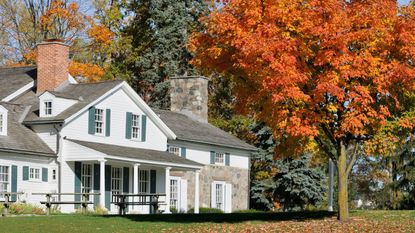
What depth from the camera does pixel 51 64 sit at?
1551 inches

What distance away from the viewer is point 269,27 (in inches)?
949

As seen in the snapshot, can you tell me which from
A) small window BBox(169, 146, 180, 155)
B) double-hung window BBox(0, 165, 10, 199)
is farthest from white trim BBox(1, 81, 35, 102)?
small window BBox(169, 146, 180, 155)

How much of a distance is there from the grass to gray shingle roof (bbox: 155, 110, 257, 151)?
14414 mm

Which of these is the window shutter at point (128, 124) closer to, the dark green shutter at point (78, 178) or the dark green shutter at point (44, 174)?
the dark green shutter at point (78, 178)

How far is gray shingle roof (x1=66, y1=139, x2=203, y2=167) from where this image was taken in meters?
36.4

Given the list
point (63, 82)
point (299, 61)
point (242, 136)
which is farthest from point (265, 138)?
point (299, 61)

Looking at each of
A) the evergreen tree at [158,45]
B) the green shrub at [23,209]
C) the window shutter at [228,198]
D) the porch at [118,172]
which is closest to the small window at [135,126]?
the porch at [118,172]

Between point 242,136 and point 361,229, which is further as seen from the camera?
point 242,136

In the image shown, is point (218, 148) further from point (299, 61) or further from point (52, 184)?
point (299, 61)

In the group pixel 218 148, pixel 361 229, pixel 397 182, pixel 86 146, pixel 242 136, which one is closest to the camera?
pixel 361 229

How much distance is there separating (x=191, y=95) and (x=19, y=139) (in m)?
14.2

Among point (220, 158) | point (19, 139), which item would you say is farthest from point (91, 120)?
point (220, 158)

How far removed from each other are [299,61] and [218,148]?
68.8 ft

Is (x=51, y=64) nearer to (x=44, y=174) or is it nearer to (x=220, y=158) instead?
(x=44, y=174)
